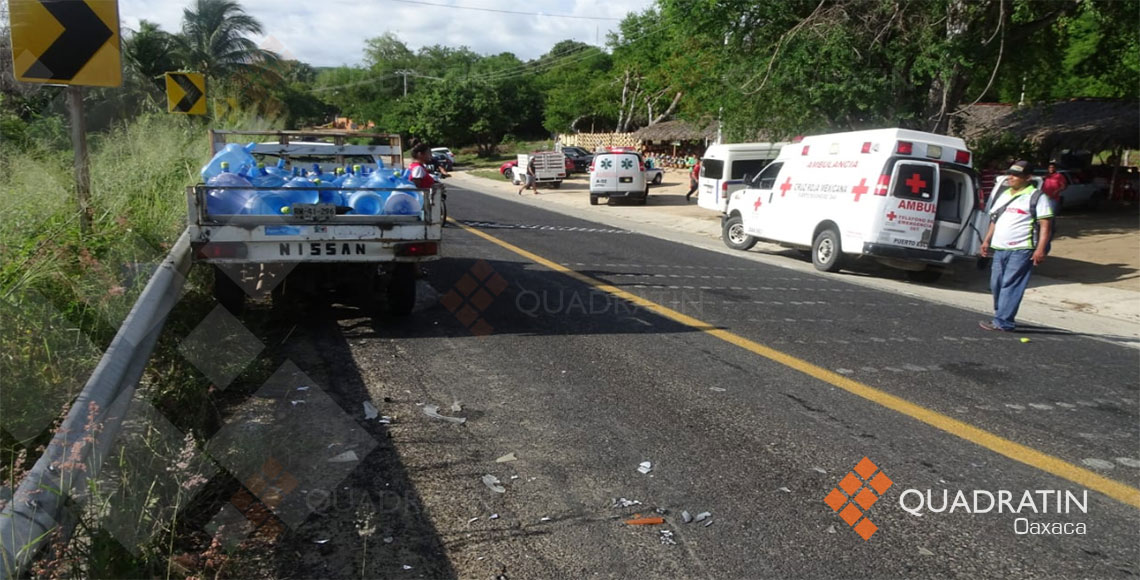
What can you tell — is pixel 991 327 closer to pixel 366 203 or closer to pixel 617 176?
pixel 366 203

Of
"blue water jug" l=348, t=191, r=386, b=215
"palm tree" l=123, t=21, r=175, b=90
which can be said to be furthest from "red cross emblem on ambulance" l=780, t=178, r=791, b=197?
"palm tree" l=123, t=21, r=175, b=90

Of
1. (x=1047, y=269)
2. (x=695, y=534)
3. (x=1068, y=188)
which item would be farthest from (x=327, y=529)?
(x=1068, y=188)

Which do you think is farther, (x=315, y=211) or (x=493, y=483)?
(x=315, y=211)

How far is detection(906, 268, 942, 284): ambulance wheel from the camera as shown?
13.8 metres

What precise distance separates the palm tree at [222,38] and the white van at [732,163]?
70.3ft

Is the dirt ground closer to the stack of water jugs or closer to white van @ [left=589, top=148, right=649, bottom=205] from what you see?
white van @ [left=589, top=148, right=649, bottom=205]

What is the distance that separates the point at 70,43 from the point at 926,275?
1287cm

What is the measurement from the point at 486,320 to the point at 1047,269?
12730 millimetres

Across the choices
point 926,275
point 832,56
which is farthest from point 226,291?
point 832,56

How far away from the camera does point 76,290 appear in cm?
491

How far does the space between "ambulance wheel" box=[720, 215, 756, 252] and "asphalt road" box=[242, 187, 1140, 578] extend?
770cm

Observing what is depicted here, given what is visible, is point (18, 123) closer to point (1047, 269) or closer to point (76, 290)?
point (76, 290)

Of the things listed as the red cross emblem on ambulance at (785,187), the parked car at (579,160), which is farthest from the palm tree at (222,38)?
the red cross emblem on ambulance at (785,187)

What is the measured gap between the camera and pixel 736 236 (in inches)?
669
